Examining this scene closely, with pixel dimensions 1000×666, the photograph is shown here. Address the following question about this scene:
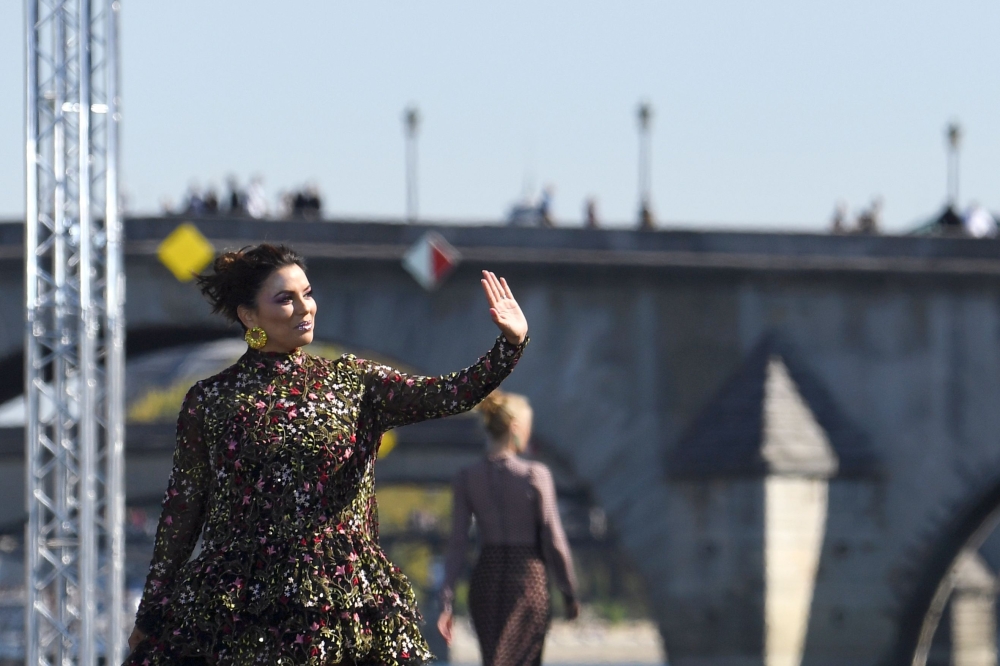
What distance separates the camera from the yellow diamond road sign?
81.4ft

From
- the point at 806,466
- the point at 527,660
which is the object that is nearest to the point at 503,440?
the point at 527,660

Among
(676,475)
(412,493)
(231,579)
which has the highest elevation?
(231,579)

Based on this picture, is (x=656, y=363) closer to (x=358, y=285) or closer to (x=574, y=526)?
(x=358, y=285)

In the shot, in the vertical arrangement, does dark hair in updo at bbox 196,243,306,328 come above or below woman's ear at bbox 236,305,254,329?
above

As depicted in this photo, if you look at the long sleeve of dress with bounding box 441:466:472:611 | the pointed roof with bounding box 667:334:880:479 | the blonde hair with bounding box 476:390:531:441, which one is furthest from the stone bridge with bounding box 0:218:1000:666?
the blonde hair with bounding box 476:390:531:441

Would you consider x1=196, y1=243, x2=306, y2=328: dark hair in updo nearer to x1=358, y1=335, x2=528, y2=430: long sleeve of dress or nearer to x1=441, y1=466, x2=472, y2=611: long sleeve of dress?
x1=358, y1=335, x2=528, y2=430: long sleeve of dress

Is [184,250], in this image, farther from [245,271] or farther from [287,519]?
[287,519]

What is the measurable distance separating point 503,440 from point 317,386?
307 cm

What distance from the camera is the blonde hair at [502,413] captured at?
27.1ft

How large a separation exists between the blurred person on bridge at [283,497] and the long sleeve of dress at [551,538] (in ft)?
9.93

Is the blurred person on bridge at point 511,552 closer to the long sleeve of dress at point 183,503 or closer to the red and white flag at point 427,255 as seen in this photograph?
the long sleeve of dress at point 183,503

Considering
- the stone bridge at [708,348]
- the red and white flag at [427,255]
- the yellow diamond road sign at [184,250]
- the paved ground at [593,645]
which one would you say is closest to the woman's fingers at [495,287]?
the yellow diamond road sign at [184,250]

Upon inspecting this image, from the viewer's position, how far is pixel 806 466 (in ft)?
80.4

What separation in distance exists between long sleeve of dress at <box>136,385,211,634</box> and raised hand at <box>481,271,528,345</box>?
2.56 feet
